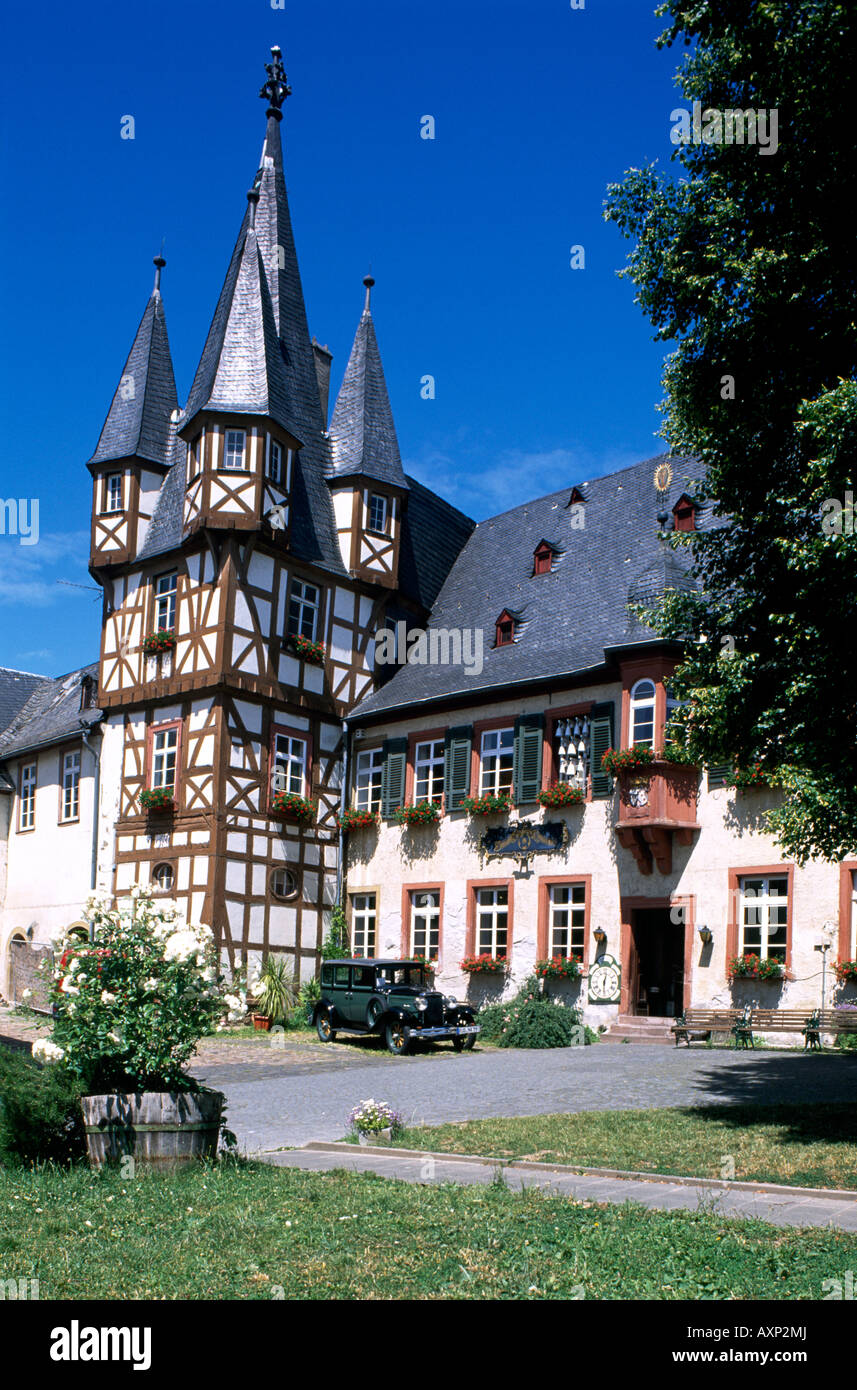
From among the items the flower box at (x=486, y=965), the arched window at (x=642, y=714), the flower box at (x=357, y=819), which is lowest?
the flower box at (x=486, y=965)

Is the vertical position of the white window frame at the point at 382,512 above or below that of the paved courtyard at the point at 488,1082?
above

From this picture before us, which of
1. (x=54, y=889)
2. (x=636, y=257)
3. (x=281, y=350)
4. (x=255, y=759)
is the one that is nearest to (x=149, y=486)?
(x=281, y=350)

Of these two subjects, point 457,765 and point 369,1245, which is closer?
point 369,1245

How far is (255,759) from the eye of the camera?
2928 centimetres

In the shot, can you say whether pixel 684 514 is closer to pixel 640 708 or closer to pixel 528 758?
pixel 640 708

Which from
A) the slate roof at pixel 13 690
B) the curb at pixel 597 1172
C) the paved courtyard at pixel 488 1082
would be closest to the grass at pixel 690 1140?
the curb at pixel 597 1172

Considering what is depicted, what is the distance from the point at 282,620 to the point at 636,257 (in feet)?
56.8

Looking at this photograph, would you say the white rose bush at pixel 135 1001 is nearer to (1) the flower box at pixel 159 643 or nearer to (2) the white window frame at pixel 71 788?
(1) the flower box at pixel 159 643

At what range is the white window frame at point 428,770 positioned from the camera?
29.6m

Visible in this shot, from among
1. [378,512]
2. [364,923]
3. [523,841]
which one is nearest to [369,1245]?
[523,841]

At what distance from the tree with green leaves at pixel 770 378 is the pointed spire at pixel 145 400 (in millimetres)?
20992

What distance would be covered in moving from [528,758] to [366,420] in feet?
36.2

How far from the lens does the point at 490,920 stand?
27.9m
